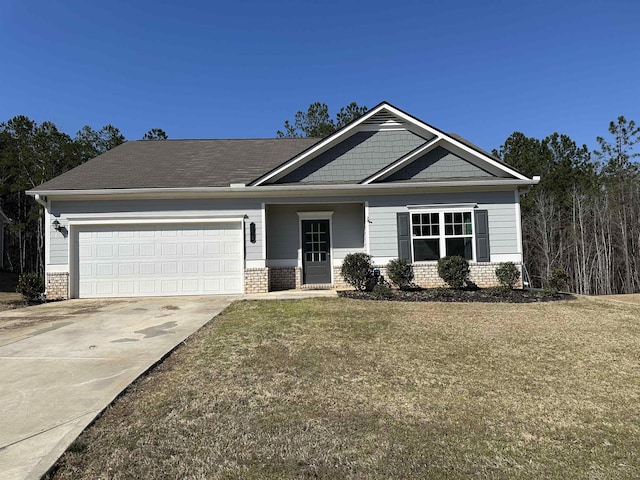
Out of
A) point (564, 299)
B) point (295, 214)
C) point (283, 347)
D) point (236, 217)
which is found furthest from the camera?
point (295, 214)

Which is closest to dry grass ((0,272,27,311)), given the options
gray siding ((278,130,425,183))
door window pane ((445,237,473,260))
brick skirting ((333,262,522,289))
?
gray siding ((278,130,425,183))

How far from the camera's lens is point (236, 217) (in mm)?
11727

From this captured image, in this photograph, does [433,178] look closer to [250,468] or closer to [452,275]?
[452,275]

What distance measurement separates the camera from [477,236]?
11477 millimetres

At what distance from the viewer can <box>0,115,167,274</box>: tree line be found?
2459cm

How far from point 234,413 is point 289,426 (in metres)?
0.56

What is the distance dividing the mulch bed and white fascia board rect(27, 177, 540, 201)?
3313 mm

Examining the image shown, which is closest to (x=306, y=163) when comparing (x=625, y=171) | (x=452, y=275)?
(x=452, y=275)

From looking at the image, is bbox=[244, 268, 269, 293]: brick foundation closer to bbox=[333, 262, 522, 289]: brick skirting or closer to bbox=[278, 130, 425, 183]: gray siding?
bbox=[278, 130, 425, 183]: gray siding

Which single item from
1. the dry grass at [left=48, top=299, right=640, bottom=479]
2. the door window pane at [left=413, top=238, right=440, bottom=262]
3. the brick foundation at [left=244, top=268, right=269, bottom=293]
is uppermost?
the door window pane at [left=413, top=238, right=440, bottom=262]

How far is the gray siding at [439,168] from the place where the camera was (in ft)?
38.9

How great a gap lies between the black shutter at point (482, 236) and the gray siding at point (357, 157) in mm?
3173

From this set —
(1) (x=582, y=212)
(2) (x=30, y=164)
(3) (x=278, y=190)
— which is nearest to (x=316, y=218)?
(3) (x=278, y=190)

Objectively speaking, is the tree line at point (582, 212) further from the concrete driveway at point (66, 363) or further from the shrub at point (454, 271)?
the concrete driveway at point (66, 363)
